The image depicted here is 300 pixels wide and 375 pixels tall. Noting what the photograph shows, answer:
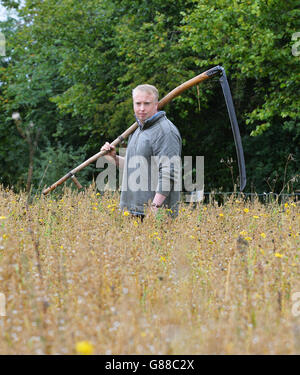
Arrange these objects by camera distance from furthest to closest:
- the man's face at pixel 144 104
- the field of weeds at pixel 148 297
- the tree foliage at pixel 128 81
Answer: the tree foliage at pixel 128 81, the man's face at pixel 144 104, the field of weeds at pixel 148 297

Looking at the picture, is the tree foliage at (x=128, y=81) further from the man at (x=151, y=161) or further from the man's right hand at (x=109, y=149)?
the man at (x=151, y=161)

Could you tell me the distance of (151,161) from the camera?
4711 millimetres

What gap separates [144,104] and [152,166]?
57 centimetres

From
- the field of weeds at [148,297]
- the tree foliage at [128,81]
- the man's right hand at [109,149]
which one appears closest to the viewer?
the field of weeds at [148,297]

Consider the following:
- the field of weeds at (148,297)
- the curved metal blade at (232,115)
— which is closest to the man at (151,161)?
the field of weeds at (148,297)

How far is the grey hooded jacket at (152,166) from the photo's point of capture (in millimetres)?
4547

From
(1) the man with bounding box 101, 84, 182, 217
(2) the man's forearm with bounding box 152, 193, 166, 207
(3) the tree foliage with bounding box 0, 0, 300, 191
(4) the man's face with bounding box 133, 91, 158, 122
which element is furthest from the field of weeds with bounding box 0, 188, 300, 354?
(3) the tree foliage with bounding box 0, 0, 300, 191

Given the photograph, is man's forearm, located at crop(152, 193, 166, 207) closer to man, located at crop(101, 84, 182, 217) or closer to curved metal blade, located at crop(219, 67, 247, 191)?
man, located at crop(101, 84, 182, 217)

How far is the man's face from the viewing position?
184 inches

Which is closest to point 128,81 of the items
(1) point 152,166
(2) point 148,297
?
(1) point 152,166

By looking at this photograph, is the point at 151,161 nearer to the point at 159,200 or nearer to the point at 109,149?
the point at 159,200

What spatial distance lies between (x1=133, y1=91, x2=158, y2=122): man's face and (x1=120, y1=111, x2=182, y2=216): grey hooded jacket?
0.20ft
